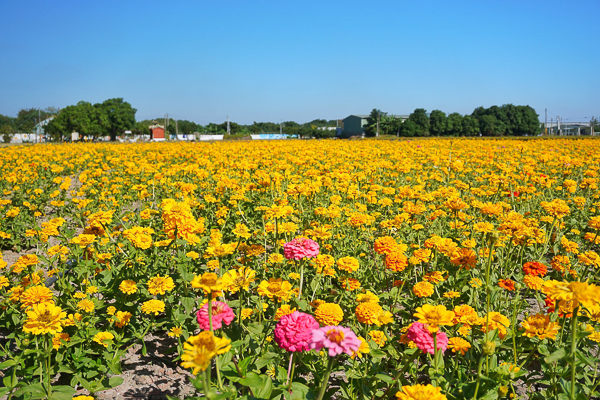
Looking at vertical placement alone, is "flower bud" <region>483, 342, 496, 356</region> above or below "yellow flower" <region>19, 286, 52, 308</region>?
below

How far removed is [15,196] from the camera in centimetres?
652

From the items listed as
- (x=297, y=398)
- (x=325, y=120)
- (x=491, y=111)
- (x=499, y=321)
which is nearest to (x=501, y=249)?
(x=499, y=321)

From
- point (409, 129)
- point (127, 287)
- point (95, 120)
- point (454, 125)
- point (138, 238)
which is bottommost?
point (127, 287)

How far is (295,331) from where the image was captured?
4.62 ft

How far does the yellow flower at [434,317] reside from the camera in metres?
1.25

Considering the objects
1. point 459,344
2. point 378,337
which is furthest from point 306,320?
point 459,344

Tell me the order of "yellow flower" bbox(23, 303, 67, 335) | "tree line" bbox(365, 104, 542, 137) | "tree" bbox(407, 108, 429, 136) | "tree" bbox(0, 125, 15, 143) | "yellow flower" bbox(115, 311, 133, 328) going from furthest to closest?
1. "tree line" bbox(365, 104, 542, 137)
2. "tree" bbox(407, 108, 429, 136)
3. "tree" bbox(0, 125, 15, 143)
4. "yellow flower" bbox(115, 311, 133, 328)
5. "yellow flower" bbox(23, 303, 67, 335)

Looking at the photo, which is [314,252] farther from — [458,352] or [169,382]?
[169,382]

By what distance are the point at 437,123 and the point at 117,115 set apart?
5665 cm

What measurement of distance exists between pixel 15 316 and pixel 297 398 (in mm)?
2112

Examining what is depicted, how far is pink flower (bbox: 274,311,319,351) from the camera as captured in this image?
4.60 ft

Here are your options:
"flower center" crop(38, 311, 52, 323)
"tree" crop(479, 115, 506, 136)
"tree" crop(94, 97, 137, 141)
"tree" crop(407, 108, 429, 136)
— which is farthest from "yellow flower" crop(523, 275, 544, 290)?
"tree" crop(94, 97, 137, 141)

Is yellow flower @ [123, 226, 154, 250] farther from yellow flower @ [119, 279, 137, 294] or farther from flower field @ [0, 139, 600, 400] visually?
yellow flower @ [119, 279, 137, 294]

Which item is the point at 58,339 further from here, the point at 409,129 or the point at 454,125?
the point at 454,125
